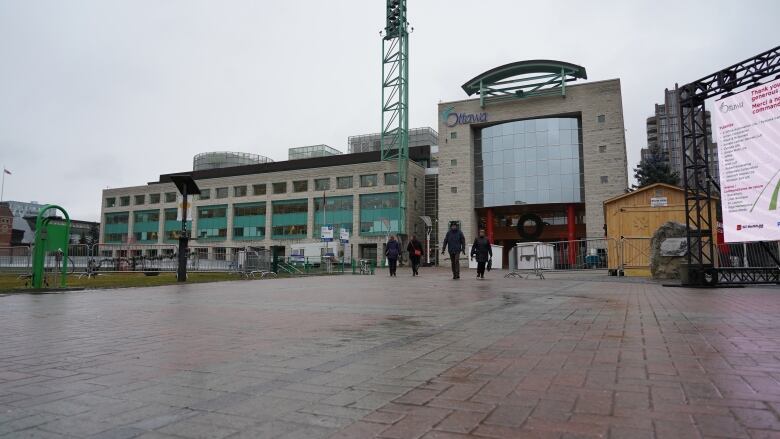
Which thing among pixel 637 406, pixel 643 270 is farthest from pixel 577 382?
pixel 643 270

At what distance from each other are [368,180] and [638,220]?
148 ft

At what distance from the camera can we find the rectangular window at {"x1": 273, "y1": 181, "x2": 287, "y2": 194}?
7019 cm

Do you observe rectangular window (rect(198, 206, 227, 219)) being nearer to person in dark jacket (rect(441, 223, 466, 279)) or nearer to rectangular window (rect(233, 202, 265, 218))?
rectangular window (rect(233, 202, 265, 218))

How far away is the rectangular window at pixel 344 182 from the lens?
2584 inches

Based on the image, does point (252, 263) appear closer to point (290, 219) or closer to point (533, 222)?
point (533, 222)

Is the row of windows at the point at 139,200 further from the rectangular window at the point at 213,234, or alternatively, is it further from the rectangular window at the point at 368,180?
the rectangular window at the point at 368,180

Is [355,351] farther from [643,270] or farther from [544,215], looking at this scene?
[544,215]

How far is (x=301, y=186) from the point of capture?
69.0 metres

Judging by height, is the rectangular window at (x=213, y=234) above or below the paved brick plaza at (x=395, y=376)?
above

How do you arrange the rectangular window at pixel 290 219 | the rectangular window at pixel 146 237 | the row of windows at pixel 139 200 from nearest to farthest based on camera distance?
the rectangular window at pixel 290 219, the row of windows at pixel 139 200, the rectangular window at pixel 146 237

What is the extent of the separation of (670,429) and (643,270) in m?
20.1

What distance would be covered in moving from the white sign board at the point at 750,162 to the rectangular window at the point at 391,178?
50.3 m

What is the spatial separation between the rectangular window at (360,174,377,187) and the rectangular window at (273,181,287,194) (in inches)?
486

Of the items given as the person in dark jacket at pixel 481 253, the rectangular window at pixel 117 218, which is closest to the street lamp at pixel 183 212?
the person in dark jacket at pixel 481 253
